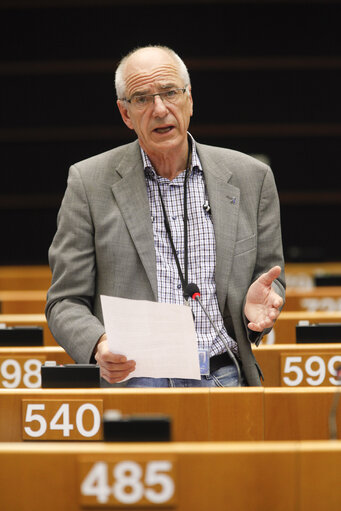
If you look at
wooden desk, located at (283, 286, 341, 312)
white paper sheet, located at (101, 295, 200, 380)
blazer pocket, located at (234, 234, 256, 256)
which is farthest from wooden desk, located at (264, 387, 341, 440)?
wooden desk, located at (283, 286, 341, 312)

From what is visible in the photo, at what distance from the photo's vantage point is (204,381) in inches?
88.7

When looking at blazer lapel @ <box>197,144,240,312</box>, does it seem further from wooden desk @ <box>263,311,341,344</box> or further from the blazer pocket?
wooden desk @ <box>263,311,341,344</box>

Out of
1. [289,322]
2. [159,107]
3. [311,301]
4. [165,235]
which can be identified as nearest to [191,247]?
[165,235]

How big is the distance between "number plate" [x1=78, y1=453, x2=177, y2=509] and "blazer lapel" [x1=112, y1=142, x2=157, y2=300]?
0.90 m

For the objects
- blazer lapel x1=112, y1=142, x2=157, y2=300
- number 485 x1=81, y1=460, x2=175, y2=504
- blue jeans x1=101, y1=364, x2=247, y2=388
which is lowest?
number 485 x1=81, y1=460, x2=175, y2=504

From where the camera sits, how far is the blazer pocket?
2.30 metres

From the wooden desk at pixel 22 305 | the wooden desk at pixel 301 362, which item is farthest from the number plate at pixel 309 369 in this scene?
the wooden desk at pixel 22 305

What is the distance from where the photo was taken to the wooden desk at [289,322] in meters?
3.54

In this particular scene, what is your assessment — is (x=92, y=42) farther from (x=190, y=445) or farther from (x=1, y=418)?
(x=190, y=445)

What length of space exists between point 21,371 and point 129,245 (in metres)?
0.77

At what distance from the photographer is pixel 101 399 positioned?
1974mm

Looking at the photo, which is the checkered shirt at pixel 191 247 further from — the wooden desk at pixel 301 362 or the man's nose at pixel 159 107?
the wooden desk at pixel 301 362

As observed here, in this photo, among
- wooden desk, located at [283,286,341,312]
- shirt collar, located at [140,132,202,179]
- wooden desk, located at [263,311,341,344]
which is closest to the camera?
shirt collar, located at [140,132,202,179]

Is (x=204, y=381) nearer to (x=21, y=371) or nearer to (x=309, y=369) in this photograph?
(x=309, y=369)
